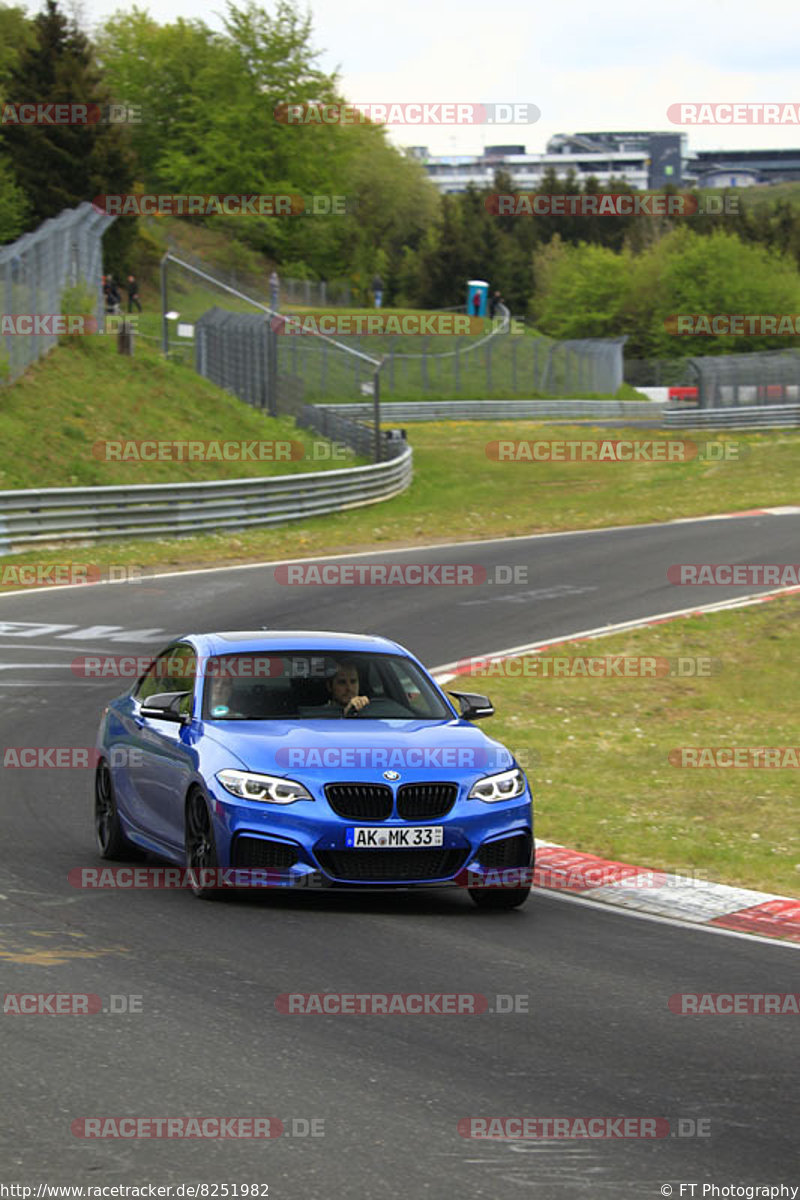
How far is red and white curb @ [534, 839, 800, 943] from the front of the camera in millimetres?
9203

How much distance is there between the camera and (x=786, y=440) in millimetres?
56375

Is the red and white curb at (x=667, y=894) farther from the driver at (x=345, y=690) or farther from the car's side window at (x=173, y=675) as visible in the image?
the car's side window at (x=173, y=675)

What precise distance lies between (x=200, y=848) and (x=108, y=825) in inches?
63.4

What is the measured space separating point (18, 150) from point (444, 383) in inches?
840

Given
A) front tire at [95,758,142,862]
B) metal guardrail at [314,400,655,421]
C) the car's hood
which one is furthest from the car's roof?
metal guardrail at [314,400,655,421]

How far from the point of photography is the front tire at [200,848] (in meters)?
8.99

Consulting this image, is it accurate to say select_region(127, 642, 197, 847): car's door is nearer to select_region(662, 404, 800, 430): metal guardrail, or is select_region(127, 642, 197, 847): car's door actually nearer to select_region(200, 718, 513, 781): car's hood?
select_region(200, 718, 513, 781): car's hood

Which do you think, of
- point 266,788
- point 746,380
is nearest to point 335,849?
point 266,788

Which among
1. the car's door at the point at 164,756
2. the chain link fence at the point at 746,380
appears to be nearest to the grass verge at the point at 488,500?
the chain link fence at the point at 746,380

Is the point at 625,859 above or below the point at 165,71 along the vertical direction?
below

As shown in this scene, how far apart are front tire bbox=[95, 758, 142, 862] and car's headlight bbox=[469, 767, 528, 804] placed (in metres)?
2.40

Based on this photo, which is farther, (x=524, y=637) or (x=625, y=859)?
(x=524, y=637)

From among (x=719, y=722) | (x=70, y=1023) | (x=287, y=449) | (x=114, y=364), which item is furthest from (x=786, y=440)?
(x=70, y=1023)

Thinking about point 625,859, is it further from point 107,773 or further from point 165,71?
point 165,71
